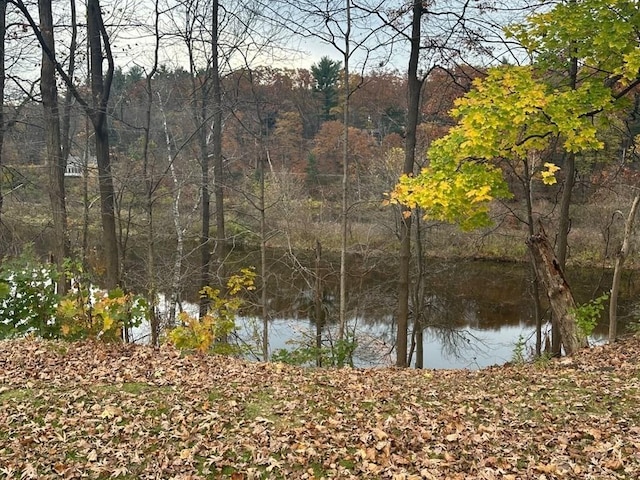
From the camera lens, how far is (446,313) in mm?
16344

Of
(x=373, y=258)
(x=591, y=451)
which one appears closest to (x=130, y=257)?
(x=373, y=258)

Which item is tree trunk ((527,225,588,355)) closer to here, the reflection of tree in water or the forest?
the forest

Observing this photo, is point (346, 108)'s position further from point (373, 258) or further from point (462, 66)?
point (373, 258)

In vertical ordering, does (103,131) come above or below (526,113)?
above

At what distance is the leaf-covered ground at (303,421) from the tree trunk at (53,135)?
15.7 feet

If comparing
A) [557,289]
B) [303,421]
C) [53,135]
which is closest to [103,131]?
[53,135]

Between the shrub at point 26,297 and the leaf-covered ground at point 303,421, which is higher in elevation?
the shrub at point 26,297

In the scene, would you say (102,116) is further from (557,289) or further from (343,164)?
(557,289)

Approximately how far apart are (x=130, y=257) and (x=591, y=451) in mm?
18501

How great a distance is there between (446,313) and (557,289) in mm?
8870

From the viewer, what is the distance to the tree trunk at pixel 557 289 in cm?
754

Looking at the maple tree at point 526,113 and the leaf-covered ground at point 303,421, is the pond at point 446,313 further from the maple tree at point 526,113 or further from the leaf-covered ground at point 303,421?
the leaf-covered ground at point 303,421

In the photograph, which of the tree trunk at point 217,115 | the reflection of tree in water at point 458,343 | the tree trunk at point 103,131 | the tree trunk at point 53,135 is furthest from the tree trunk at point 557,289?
the tree trunk at point 53,135

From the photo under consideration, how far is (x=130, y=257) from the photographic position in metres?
20.0
